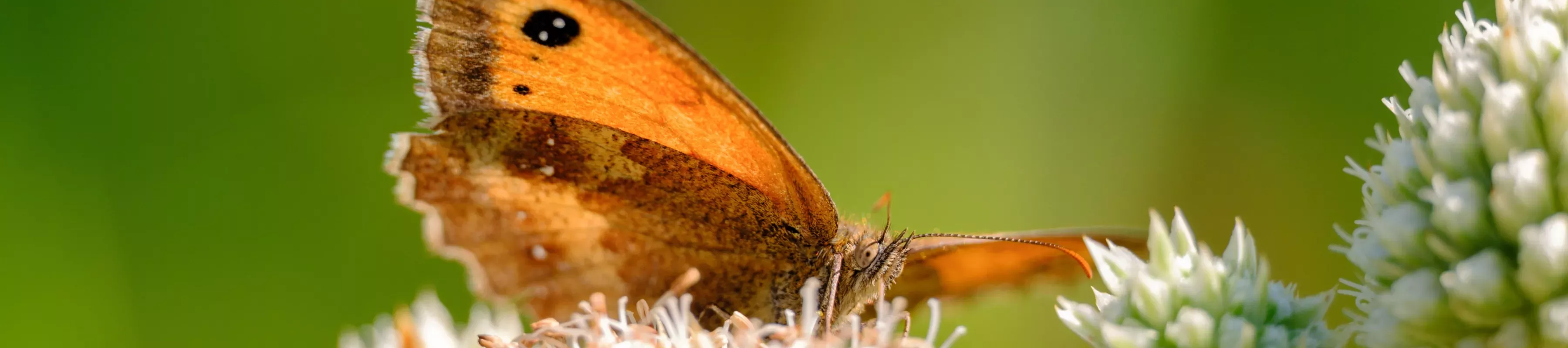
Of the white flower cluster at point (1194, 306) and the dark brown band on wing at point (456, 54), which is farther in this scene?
the dark brown band on wing at point (456, 54)

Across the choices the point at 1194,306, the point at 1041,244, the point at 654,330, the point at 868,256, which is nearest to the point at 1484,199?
the point at 1194,306

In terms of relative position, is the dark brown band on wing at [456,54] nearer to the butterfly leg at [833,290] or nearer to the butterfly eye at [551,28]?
the butterfly eye at [551,28]

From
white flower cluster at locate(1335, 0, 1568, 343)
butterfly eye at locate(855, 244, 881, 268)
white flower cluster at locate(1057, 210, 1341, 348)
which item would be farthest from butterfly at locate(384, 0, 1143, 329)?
white flower cluster at locate(1335, 0, 1568, 343)

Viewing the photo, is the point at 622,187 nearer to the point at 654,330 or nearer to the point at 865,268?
the point at 654,330

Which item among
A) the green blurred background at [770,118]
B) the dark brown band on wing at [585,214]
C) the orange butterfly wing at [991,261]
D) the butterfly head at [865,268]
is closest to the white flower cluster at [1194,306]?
the orange butterfly wing at [991,261]

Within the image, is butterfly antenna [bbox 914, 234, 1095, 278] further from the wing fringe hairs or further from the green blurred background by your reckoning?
the green blurred background

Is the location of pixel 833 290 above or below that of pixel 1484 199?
below
